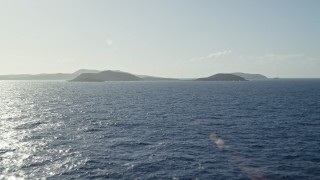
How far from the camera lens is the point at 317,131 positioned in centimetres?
7919

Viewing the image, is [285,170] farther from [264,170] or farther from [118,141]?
[118,141]

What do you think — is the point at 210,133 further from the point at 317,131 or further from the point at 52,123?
the point at 52,123

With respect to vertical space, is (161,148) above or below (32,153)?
above

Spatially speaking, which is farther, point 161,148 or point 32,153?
point 161,148

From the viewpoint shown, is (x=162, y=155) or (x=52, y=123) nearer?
(x=162, y=155)

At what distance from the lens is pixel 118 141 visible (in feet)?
228

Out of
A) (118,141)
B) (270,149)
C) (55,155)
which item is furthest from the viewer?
(118,141)

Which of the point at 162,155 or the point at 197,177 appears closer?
the point at 197,177

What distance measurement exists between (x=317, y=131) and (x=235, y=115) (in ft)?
112

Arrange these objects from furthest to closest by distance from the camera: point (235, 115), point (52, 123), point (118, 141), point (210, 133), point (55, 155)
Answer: point (235, 115) < point (52, 123) < point (210, 133) < point (118, 141) < point (55, 155)

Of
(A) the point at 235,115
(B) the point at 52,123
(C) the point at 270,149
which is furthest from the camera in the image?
(A) the point at 235,115

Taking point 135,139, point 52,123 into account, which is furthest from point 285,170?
point 52,123

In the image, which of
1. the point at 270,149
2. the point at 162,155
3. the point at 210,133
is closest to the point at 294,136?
the point at 270,149

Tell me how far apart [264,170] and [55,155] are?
123ft
